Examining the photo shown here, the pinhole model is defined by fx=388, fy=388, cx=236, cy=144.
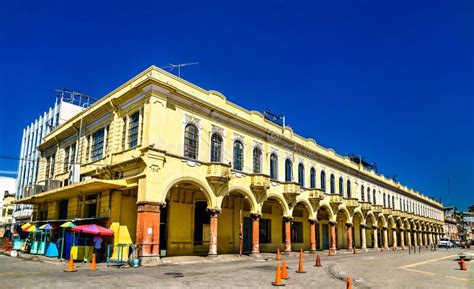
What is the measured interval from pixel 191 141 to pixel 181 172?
252cm

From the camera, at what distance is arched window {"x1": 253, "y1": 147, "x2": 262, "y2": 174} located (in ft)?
101

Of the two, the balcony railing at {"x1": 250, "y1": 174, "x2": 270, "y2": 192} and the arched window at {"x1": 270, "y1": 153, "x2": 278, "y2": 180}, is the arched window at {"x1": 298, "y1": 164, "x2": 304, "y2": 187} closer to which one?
the arched window at {"x1": 270, "y1": 153, "x2": 278, "y2": 180}

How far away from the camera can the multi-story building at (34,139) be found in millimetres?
48472

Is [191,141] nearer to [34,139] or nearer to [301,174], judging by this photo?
[301,174]

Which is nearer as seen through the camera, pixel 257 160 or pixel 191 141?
pixel 191 141

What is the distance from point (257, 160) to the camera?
3108 centimetres

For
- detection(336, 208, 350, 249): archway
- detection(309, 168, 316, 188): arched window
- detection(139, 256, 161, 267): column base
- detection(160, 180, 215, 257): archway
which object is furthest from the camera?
detection(336, 208, 350, 249): archway

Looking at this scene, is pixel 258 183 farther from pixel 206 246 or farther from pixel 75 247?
pixel 75 247

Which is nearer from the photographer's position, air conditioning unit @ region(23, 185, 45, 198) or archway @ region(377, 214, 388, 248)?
air conditioning unit @ region(23, 185, 45, 198)

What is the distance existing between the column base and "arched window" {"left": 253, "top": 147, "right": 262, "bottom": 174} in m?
11.9

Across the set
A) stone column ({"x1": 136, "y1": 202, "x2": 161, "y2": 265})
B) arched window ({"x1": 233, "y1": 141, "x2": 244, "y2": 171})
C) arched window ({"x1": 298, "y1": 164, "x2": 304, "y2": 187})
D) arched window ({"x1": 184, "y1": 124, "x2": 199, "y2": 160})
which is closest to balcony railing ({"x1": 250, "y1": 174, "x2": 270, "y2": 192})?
arched window ({"x1": 233, "y1": 141, "x2": 244, "y2": 171})

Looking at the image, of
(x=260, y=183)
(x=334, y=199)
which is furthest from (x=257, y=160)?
(x=334, y=199)

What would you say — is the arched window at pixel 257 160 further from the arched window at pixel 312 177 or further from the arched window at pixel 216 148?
the arched window at pixel 312 177

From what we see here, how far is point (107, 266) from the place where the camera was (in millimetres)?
19453
